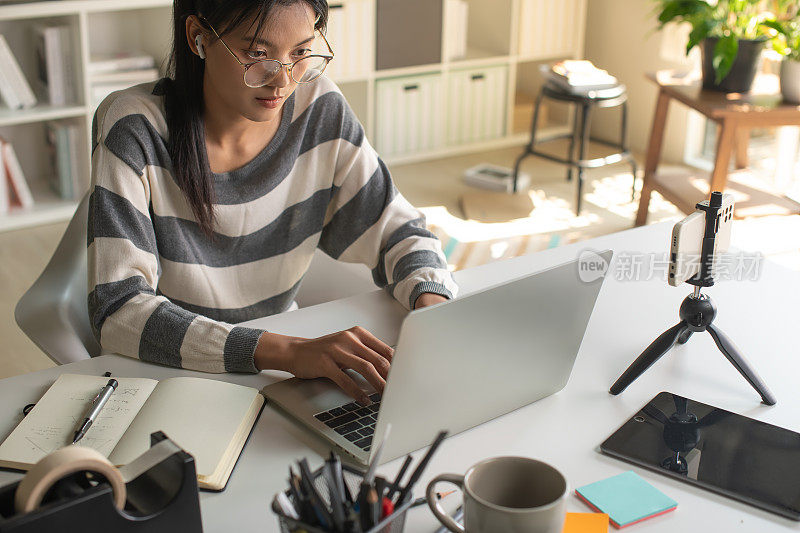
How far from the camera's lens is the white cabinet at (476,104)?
431 cm

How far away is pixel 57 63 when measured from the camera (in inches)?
130

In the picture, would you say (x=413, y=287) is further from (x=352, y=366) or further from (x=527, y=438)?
(x=527, y=438)

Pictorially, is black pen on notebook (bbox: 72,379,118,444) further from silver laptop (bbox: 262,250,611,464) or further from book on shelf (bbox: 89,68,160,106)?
book on shelf (bbox: 89,68,160,106)

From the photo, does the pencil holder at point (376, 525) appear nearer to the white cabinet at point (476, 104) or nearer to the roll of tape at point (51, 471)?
the roll of tape at point (51, 471)

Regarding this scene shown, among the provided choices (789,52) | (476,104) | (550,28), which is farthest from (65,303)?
(550,28)

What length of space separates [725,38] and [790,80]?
0.82 ft

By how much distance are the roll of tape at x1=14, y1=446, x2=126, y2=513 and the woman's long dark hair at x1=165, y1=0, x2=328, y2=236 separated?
0.72 m

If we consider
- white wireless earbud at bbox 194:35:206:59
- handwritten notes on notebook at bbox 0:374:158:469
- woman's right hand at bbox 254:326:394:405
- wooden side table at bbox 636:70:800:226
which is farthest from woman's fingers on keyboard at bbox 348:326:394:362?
wooden side table at bbox 636:70:800:226

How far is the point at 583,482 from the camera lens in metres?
0.95

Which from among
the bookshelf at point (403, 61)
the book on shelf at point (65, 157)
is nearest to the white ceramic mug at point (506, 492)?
the bookshelf at point (403, 61)

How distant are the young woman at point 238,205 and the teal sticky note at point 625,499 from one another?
0.30 m

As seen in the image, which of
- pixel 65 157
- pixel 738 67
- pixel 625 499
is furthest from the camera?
pixel 65 157

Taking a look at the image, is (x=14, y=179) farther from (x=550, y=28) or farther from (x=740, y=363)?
(x=740, y=363)

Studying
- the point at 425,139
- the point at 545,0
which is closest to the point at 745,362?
the point at 425,139
